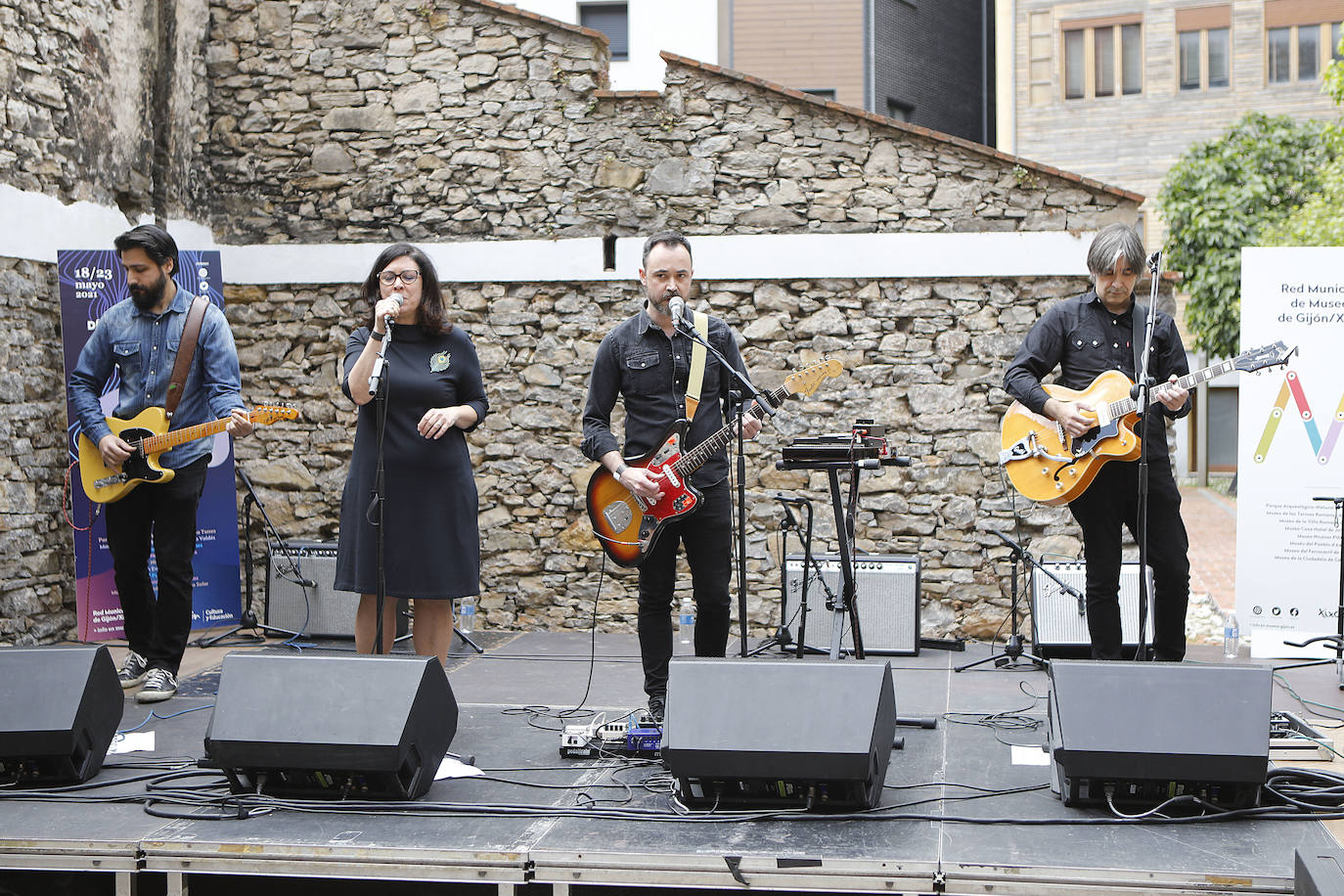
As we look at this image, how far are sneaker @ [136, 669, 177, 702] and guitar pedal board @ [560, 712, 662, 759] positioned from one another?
182 centimetres

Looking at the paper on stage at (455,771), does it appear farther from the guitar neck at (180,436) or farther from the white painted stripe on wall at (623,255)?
the white painted stripe on wall at (623,255)

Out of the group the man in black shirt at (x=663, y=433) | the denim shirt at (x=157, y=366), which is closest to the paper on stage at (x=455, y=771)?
the man in black shirt at (x=663, y=433)

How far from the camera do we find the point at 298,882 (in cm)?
355

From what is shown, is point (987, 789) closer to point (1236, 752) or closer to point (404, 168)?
point (1236, 752)

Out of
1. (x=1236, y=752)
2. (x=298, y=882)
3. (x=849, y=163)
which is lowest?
(x=298, y=882)

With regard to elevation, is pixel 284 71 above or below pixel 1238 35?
below

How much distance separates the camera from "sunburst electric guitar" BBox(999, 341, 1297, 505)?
420 centimetres

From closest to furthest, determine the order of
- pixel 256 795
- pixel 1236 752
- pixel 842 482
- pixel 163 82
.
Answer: pixel 1236 752, pixel 256 795, pixel 842 482, pixel 163 82

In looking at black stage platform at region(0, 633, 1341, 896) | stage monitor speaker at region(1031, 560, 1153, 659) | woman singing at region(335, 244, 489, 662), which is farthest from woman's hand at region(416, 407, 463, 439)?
stage monitor speaker at region(1031, 560, 1153, 659)

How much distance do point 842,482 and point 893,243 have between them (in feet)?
4.59

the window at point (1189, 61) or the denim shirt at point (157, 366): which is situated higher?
the window at point (1189, 61)

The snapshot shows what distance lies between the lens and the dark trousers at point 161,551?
4.89 m

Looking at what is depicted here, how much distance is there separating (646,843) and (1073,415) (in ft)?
7.29

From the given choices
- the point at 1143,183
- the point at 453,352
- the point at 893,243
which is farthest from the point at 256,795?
the point at 1143,183
